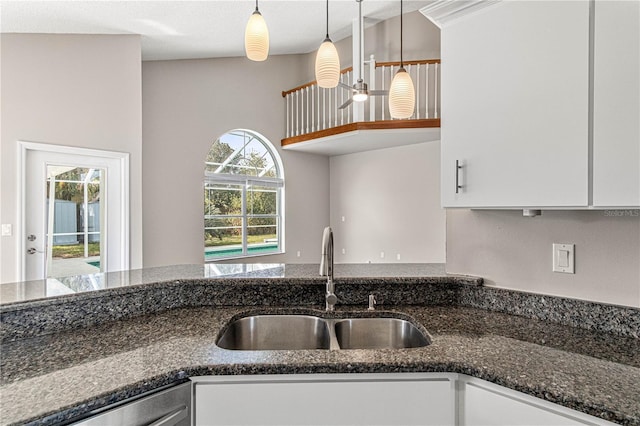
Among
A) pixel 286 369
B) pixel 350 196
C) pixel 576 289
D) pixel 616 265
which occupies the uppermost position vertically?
pixel 350 196

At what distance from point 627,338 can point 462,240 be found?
69 cm

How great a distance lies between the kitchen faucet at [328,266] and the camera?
1.57m

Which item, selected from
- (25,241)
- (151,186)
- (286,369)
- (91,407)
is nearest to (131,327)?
(91,407)

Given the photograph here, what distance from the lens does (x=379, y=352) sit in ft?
3.76

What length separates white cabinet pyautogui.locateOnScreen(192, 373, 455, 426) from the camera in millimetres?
1054

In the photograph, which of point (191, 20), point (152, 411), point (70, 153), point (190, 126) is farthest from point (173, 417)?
point (190, 126)

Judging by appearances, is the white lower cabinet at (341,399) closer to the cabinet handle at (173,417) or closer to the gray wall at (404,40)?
the cabinet handle at (173,417)

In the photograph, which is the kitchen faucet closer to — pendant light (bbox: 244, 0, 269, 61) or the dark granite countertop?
the dark granite countertop

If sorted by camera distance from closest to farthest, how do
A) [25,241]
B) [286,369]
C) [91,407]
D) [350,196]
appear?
[91,407] < [286,369] < [25,241] < [350,196]

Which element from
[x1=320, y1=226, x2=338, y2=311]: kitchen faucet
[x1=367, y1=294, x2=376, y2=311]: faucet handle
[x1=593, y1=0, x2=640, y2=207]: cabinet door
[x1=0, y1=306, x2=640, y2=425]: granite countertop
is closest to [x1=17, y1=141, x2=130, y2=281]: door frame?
[x1=0, y1=306, x2=640, y2=425]: granite countertop

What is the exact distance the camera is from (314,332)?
1.59 meters

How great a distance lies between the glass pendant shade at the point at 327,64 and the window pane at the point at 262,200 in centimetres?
431

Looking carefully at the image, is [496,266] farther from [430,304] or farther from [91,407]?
[91,407]

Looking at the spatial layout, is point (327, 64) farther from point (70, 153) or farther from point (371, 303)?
point (70, 153)
